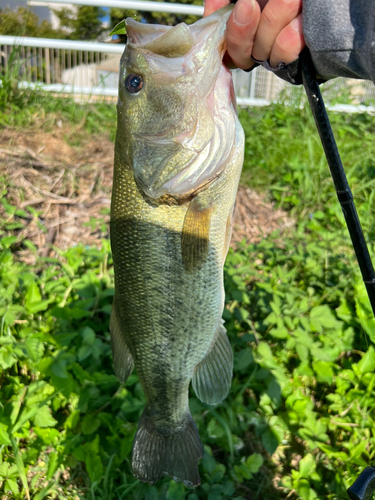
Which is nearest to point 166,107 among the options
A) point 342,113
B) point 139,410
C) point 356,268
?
point 139,410

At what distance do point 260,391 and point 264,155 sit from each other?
10.4ft

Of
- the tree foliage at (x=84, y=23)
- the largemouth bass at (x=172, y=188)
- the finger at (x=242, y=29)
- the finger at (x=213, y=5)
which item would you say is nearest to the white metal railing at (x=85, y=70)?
the finger at (x=213, y=5)

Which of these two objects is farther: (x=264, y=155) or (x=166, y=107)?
(x=264, y=155)

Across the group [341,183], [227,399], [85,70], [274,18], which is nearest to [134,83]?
[274,18]

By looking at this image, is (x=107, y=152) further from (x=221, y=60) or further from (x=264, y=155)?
(x=221, y=60)

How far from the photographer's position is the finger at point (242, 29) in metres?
1.25

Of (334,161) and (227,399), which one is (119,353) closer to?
(227,399)

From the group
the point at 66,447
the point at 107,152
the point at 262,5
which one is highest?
the point at 262,5

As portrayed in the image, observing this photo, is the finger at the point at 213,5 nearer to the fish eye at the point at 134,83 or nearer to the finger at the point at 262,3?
the finger at the point at 262,3

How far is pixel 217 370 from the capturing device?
1678 millimetres

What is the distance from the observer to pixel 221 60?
139cm

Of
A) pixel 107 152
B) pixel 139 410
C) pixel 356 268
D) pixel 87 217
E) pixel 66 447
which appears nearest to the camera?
pixel 66 447

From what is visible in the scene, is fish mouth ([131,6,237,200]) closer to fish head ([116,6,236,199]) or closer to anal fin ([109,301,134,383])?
fish head ([116,6,236,199])

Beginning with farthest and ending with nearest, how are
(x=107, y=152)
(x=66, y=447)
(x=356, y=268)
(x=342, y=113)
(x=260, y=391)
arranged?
(x=342, y=113)
(x=107, y=152)
(x=356, y=268)
(x=260, y=391)
(x=66, y=447)
